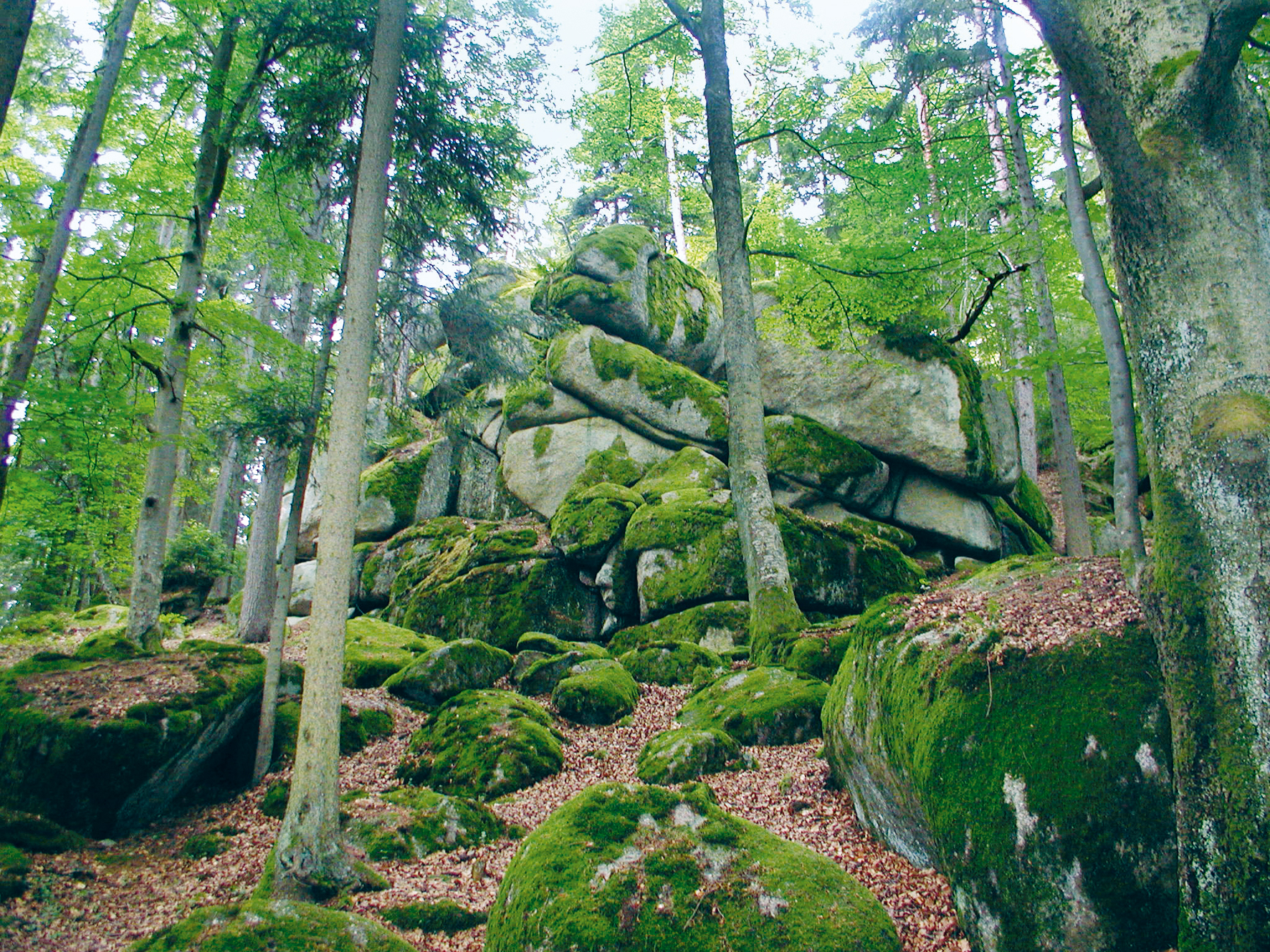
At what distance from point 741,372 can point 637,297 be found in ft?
26.8

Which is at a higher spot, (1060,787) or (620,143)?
(620,143)

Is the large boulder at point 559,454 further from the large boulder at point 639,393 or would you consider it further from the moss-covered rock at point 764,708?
the moss-covered rock at point 764,708

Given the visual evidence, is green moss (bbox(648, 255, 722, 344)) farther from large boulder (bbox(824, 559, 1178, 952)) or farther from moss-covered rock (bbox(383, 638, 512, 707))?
large boulder (bbox(824, 559, 1178, 952))

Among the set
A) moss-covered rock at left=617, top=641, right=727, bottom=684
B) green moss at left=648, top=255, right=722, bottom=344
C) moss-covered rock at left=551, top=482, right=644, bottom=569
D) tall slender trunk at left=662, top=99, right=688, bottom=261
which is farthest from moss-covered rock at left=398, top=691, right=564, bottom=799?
tall slender trunk at left=662, top=99, right=688, bottom=261

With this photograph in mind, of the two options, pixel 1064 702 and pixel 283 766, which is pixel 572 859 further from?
pixel 283 766

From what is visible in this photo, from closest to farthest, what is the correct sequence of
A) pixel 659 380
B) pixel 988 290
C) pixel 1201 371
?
pixel 1201 371 < pixel 988 290 < pixel 659 380

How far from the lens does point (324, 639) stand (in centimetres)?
588

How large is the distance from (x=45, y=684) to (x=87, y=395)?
294cm

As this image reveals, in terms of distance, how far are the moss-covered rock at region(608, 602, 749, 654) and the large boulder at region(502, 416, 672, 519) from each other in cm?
473

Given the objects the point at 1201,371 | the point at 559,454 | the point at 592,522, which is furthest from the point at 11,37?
the point at 559,454

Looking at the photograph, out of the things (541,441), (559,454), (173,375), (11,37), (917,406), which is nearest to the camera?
(11,37)

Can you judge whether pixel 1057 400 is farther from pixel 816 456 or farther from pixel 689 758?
pixel 689 758

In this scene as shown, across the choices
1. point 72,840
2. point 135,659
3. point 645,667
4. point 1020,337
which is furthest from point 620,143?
point 72,840

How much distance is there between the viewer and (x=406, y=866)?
552 centimetres
